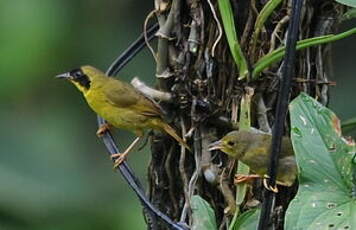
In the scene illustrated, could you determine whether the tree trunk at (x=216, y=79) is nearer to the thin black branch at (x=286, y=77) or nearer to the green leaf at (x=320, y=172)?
the green leaf at (x=320, y=172)

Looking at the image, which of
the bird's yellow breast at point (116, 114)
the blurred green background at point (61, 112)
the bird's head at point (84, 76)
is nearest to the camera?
the bird's yellow breast at point (116, 114)

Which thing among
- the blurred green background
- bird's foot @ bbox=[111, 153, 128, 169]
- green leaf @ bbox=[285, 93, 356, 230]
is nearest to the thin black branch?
green leaf @ bbox=[285, 93, 356, 230]

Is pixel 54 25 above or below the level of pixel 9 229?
above

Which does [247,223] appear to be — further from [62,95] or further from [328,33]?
[62,95]

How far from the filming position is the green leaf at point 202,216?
202 cm

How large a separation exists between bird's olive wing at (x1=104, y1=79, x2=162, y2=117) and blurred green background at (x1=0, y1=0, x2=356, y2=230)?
2.00ft

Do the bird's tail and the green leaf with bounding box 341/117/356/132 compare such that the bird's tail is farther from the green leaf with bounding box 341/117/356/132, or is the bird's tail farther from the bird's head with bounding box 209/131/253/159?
the green leaf with bounding box 341/117/356/132

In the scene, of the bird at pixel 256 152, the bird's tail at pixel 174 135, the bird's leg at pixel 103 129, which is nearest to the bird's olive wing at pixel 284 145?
the bird at pixel 256 152

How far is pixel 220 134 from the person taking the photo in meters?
2.23

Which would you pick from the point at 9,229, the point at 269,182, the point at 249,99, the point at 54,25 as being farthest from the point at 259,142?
the point at 54,25

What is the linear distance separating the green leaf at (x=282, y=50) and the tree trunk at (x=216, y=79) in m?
0.03

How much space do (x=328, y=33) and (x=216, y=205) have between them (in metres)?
A: 0.46

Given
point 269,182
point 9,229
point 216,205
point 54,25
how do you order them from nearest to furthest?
point 269,182
point 216,205
point 9,229
point 54,25

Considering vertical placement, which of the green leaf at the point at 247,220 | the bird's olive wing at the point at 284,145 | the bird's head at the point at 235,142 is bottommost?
the green leaf at the point at 247,220
